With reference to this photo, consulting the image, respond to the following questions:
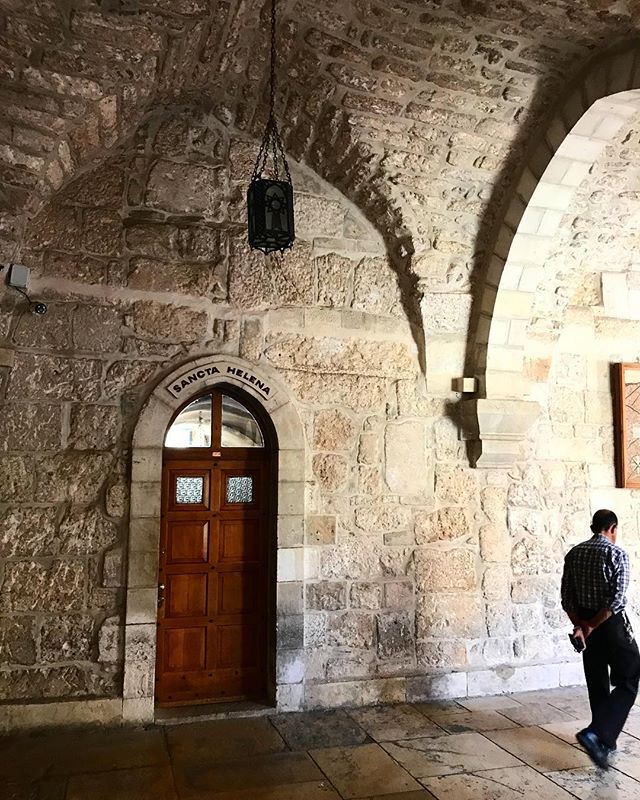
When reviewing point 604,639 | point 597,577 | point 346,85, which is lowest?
point 604,639

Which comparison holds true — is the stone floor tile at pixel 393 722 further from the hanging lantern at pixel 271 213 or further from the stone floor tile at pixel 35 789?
the hanging lantern at pixel 271 213

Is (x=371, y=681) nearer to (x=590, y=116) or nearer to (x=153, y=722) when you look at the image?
(x=153, y=722)

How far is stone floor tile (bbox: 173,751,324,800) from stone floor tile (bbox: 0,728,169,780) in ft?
0.63

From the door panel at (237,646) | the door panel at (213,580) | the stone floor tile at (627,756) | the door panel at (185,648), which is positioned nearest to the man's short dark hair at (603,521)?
the stone floor tile at (627,756)

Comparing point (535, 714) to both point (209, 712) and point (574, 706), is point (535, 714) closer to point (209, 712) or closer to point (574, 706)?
point (574, 706)

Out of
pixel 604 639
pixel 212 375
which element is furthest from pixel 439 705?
pixel 212 375

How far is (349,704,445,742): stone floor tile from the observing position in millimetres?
3352

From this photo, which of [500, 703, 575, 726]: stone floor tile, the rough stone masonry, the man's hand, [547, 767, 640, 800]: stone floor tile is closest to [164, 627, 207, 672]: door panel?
the rough stone masonry

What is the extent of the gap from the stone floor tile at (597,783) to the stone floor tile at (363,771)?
67 centimetres

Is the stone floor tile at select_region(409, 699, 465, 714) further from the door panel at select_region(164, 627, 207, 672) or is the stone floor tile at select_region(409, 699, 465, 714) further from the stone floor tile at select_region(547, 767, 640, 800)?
the door panel at select_region(164, 627, 207, 672)

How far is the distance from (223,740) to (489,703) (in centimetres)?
166

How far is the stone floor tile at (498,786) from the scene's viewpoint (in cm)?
268

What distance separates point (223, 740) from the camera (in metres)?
3.21

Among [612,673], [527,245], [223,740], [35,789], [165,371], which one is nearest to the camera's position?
[35,789]
